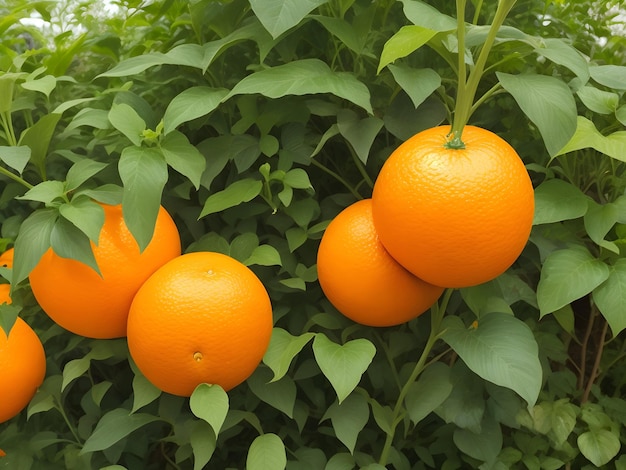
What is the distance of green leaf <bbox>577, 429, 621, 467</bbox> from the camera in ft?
2.49

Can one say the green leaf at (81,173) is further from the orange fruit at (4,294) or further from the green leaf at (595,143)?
the green leaf at (595,143)

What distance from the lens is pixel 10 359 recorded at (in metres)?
0.70

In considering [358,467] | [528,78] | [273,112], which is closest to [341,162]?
[273,112]

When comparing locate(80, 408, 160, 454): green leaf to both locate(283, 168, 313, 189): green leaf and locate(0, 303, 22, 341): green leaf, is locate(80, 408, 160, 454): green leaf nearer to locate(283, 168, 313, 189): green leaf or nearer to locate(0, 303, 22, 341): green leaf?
locate(0, 303, 22, 341): green leaf

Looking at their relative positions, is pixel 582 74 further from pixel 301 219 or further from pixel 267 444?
pixel 267 444

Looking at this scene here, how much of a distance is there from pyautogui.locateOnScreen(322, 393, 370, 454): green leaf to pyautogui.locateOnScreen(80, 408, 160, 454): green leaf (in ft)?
0.69

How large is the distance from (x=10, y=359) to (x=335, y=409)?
1.25 ft

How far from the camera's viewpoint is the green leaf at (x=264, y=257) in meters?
0.68

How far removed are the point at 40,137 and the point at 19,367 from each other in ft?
0.90

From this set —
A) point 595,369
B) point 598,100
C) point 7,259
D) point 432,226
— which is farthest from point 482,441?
point 7,259

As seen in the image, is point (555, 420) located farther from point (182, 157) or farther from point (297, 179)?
point (182, 157)

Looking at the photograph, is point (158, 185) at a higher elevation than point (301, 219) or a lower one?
higher

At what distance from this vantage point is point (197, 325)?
1.95 ft

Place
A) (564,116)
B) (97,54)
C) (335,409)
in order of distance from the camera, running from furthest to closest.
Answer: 1. (97,54)
2. (335,409)
3. (564,116)
